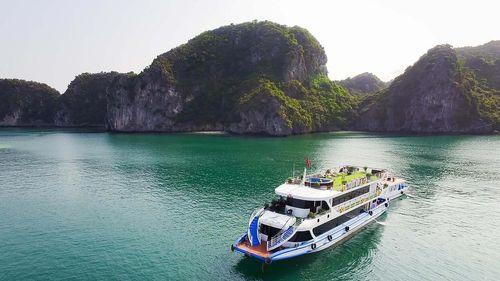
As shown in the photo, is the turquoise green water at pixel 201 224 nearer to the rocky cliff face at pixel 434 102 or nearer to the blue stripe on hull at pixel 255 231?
the blue stripe on hull at pixel 255 231

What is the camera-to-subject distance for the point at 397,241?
38.2 m

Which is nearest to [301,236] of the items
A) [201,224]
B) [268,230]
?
[268,230]

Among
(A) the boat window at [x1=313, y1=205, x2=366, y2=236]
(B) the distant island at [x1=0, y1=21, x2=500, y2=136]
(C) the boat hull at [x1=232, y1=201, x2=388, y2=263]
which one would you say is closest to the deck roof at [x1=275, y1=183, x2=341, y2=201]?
(A) the boat window at [x1=313, y1=205, x2=366, y2=236]

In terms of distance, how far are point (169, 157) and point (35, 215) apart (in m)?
50.2

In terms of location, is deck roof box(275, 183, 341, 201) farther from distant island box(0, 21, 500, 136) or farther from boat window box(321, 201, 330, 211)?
distant island box(0, 21, 500, 136)

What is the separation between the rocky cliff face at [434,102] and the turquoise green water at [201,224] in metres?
95.9

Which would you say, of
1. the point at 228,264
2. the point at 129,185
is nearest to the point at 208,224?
the point at 228,264

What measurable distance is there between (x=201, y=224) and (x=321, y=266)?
15.9 meters

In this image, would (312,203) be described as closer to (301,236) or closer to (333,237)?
(301,236)

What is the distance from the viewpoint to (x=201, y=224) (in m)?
41.9

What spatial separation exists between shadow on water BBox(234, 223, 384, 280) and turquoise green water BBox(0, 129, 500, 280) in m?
0.10

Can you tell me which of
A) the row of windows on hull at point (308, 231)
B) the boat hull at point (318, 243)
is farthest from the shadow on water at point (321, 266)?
the row of windows on hull at point (308, 231)

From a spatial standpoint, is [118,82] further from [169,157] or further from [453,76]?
[453,76]

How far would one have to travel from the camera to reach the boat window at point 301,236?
3231 centimetres
